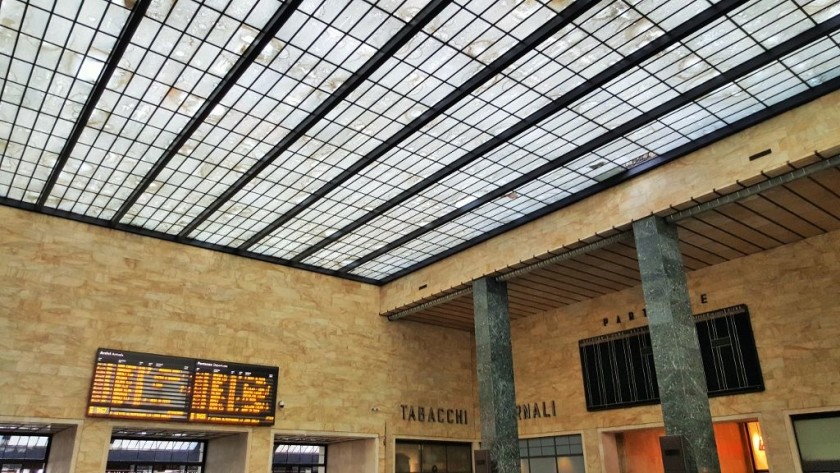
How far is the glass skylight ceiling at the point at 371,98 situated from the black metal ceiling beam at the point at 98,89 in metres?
0.05

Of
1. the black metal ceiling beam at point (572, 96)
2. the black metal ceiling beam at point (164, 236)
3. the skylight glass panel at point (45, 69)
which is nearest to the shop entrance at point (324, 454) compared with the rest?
the black metal ceiling beam at point (164, 236)

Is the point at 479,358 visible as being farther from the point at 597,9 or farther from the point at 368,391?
the point at 597,9

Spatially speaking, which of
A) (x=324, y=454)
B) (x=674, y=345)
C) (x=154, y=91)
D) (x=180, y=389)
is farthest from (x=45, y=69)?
(x=324, y=454)

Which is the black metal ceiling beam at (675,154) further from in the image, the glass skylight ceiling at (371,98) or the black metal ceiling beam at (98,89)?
the black metal ceiling beam at (98,89)

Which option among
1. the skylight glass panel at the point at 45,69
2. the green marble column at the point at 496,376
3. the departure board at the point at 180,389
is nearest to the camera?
the skylight glass panel at the point at 45,69

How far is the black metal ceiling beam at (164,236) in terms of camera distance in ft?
54.8

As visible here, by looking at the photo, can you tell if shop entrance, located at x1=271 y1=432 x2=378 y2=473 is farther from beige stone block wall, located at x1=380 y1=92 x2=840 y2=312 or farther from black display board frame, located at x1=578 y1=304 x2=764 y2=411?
black display board frame, located at x1=578 y1=304 x2=764 y2=411

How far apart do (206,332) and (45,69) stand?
9331 millimetres

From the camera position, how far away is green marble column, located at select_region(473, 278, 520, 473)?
16.8 m

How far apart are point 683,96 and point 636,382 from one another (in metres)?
10.1

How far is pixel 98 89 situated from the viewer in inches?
484

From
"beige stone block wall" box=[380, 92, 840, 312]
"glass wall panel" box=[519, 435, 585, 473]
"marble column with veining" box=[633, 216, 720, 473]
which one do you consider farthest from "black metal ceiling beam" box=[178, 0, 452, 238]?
"glass wall panel" box=[519, 435, 585, 473]

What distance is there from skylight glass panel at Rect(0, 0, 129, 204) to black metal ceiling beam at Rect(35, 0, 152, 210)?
0.09m

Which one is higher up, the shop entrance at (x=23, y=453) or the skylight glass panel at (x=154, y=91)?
the skylight glass panel at (x=154, y=91)
